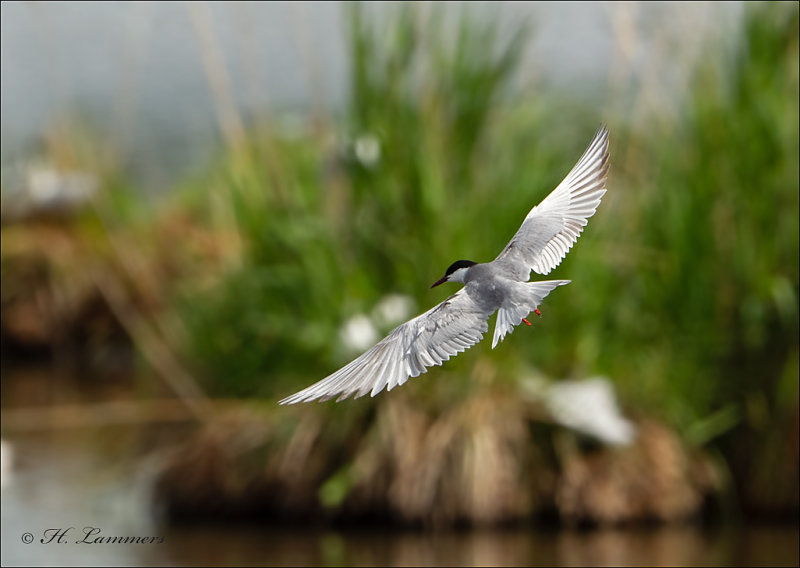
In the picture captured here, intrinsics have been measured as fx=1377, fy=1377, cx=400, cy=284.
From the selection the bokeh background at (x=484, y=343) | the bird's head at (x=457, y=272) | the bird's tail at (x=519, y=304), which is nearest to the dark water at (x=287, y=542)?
the bokeh background at (x=484, y=343)

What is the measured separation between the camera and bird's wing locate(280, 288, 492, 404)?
101 inches

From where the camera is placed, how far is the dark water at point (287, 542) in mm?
5656

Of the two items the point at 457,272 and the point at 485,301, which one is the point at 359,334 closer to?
the point at 457,272

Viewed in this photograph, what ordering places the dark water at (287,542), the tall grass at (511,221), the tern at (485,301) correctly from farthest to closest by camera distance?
the tall grass at (511,221) → the dark water at (287,542) → the tern at (485,301)

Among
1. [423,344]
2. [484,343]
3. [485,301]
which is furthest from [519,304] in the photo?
[484,343]

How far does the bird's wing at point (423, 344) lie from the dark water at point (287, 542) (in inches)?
108

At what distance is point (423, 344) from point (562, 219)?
50cm

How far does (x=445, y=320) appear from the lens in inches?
105

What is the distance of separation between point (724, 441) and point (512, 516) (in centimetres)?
116

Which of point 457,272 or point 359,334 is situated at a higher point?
point 359,334

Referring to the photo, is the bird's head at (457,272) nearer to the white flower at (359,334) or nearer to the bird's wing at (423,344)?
the bird's wing at (423,344)

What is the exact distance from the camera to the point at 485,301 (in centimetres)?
268

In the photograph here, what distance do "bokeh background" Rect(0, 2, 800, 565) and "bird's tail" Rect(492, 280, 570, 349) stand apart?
10.2 feet

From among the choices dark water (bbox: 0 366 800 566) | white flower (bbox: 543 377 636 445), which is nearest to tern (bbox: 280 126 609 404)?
dark water (bbox: 0 366 800 566)
